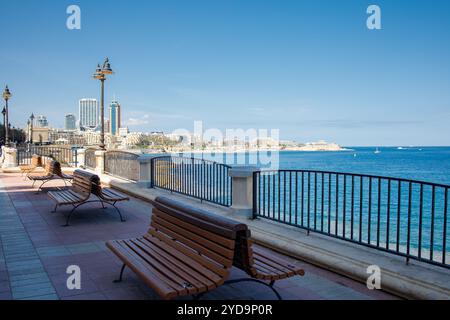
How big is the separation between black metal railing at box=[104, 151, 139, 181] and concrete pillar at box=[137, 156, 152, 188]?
3.38 feet

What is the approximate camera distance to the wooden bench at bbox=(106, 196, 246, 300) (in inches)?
133

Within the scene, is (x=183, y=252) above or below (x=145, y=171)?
below

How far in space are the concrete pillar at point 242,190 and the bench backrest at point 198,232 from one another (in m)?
2.60

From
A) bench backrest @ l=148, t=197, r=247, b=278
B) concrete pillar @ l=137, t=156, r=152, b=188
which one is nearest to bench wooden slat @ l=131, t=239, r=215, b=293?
bench backrest @ l=148, t=197, r=247, b=278

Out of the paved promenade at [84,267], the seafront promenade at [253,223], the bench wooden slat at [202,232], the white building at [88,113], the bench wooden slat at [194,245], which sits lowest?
the paved promenade at [84,267]

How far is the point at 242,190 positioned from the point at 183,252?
11.0ft

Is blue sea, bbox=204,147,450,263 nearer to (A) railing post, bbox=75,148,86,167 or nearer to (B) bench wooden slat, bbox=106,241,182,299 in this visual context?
(B) bench wooden slat, bbox=106,241,182,299

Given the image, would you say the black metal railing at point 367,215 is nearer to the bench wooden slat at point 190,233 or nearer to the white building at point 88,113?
the bench wooden slat at point 190,233

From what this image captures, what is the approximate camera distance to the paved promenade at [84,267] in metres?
4.19

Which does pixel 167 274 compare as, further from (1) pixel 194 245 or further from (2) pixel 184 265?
(1) pixel 194 245

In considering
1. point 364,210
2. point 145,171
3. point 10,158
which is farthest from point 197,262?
point 364,210

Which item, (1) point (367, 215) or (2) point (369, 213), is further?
(1) point (367, 215)

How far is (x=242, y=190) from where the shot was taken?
7332 millimetres

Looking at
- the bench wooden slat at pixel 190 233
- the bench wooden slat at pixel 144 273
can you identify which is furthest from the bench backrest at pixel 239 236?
the bench wooden slat at pixel 144 273
